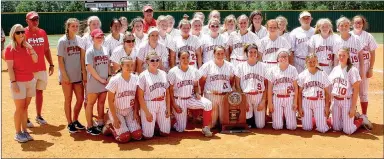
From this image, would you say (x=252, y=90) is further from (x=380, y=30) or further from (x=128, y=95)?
(x=380, y=30)

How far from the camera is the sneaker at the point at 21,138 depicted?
19.3ft

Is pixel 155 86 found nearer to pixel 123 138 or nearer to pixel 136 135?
pixel 136 135

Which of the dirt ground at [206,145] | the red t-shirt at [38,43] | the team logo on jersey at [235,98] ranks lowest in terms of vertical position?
the dirt ground at [206,145]

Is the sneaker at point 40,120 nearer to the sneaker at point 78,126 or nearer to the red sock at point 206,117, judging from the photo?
the sneaker at point 78,126

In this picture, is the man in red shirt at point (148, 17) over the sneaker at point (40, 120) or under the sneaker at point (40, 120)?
over

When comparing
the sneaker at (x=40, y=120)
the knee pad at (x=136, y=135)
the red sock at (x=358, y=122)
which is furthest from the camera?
the sneaker at (x=40, y=120)

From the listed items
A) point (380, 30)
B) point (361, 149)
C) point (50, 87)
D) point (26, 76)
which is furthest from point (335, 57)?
point (380, 30)

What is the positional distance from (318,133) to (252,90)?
1.15 metres

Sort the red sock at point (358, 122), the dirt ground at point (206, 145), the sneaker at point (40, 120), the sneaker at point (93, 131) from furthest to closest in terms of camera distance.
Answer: the sneaker at point (40, 120), the red sock at point (358, 122), the sneaker at point (93, 131), the dirt ground at point (206, 145)

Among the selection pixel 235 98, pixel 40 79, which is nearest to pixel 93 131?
pixel 40 79

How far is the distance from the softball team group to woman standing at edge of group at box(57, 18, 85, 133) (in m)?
0.01

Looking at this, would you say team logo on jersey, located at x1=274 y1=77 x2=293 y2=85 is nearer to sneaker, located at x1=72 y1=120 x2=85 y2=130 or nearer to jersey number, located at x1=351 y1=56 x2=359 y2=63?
jersey number, located at x1=351 y1=56 x2=359 y2=63

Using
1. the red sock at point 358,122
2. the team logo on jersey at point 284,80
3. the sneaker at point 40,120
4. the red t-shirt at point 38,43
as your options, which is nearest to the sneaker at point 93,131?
the sneaker at point 40,120

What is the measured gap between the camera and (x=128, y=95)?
5902 mm
